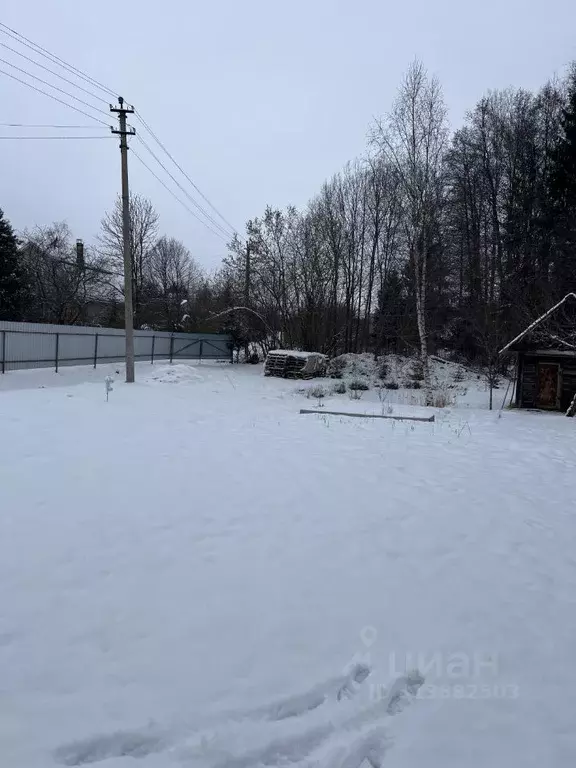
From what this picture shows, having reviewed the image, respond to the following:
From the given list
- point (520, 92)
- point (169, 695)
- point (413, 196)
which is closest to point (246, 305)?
point (413, 196)

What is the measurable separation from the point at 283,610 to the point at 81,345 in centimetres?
1902

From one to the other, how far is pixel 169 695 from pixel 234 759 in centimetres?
49

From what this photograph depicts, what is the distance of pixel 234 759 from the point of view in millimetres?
1963

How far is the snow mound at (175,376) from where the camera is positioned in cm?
1770

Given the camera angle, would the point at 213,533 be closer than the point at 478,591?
No

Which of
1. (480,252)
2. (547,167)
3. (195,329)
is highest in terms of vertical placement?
(547,167)

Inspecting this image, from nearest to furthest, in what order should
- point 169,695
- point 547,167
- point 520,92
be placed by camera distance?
point 169,695 < point 547,167 < point 520,92

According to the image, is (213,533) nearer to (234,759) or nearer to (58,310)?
(234,759)

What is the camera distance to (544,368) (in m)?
15.0

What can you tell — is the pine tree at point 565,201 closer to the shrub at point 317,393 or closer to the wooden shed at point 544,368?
the wooden shed at point 544,368

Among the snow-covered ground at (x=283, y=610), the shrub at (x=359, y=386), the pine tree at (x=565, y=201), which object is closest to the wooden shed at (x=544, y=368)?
the shrub at (x=359, y=386)

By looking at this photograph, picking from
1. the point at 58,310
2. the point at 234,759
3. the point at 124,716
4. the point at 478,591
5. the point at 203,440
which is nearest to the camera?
the point at 234,759

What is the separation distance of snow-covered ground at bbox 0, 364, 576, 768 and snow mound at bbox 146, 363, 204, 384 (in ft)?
36.7

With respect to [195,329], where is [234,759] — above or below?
below
